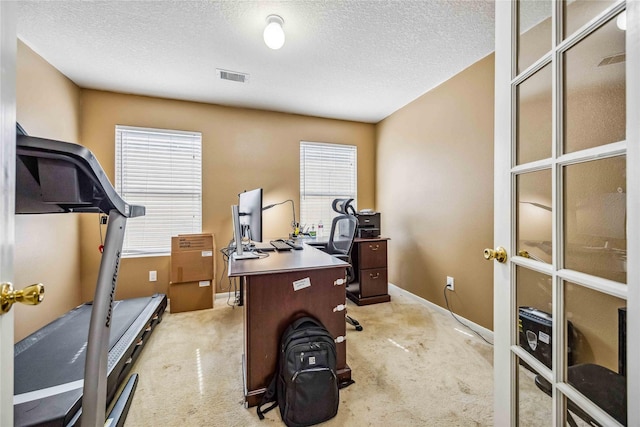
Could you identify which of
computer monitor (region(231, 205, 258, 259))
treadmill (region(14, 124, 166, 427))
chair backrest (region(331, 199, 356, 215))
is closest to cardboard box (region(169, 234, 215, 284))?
treadmill (region(14, 124, 166, 427))

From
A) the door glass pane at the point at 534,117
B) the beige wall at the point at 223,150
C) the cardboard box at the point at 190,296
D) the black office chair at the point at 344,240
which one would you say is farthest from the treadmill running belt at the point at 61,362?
the door glass pane at the point at 534,117

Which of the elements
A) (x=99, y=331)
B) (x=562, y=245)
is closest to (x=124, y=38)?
(x=99, y=331)

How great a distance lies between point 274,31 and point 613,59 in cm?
188

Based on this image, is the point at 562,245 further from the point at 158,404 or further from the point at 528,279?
the point at 158,404

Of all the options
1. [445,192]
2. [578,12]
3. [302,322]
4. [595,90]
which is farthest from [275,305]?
→ [445,192]

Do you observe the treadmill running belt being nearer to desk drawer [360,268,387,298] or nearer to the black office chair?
the black office chair

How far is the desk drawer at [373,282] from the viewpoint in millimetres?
3219

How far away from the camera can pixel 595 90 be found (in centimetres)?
72

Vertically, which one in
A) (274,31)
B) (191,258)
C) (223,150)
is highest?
(274,31)

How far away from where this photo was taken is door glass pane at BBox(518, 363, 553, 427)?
820 mm

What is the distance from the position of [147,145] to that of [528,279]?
152 inches

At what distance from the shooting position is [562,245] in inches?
30.4

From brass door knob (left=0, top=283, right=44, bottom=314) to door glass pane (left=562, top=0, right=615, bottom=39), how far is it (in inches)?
57.6

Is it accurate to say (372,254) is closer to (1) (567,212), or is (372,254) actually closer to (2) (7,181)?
(1) (567,212)
